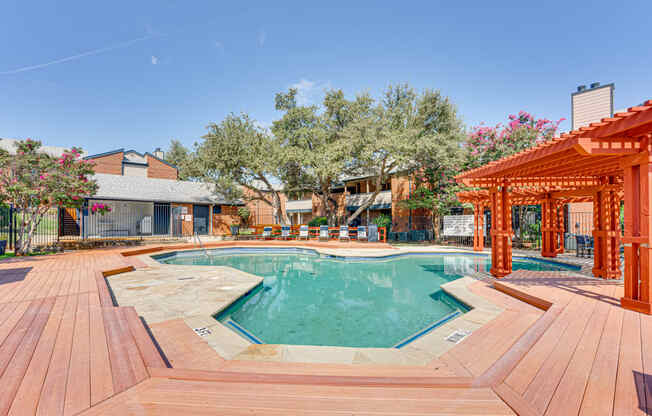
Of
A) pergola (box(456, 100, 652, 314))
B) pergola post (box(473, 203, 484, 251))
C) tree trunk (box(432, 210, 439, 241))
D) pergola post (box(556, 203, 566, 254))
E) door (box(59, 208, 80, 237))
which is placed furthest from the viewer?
tree trunk (box(432, 210, 439, 241))

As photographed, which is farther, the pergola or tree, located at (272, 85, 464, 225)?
tree, located at (272, 85, 464, 225)

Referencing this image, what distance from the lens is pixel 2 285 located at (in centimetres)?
500

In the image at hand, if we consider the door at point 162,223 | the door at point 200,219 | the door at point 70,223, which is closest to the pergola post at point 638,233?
the door at point 200,219

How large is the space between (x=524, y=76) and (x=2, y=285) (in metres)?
21.6

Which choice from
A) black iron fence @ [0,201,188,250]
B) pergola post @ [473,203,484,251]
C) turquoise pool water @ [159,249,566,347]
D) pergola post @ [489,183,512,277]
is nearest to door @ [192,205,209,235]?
black iron fence @ [0,201,188,250]

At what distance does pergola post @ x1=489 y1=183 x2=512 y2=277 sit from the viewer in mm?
6633

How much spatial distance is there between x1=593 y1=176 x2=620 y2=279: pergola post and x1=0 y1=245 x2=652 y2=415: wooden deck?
3.32 meters

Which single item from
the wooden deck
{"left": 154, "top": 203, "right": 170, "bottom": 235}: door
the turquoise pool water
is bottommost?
the turquoise pool water

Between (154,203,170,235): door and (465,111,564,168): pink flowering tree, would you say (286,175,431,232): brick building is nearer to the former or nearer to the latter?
(465,111,564,168): pink flowering tree

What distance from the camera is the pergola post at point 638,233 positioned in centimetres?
349

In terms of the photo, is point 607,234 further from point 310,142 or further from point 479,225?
point 310,142

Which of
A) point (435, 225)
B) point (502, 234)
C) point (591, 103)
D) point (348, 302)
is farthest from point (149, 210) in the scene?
point (591, 103)

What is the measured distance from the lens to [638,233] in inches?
147

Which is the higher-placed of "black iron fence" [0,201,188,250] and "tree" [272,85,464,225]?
"tree" [272,85,464,225]
